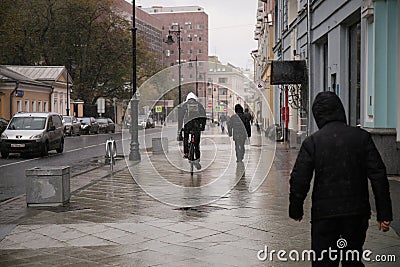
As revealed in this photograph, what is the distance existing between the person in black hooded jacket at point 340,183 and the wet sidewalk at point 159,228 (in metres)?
1.84

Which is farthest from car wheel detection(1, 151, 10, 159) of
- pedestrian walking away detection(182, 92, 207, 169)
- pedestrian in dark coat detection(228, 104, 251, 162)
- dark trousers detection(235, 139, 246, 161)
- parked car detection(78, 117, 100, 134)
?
parked car detection(78, 117, 100, 134)

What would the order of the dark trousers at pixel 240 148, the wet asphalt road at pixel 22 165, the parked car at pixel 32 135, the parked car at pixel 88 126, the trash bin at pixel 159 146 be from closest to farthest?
the wet asphalt road at pixel 22 165 < the dark trousers at pixel 240 148 < the parked car at pixel 32 135 < the trash bin at pixel 159 146 < the parked car at pixel 88 126

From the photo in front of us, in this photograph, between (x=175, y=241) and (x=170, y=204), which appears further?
(x=170, y=204)

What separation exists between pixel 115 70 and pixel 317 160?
65018 mm

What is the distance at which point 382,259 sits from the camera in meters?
6.97

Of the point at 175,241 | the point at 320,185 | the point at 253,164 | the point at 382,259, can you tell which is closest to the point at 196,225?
the point at 175,241

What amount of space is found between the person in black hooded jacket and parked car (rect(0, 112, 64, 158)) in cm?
2151

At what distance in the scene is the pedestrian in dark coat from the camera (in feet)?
63.8

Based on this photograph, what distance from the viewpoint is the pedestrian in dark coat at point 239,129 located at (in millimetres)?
19453

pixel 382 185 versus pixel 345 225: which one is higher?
pixel 382 185

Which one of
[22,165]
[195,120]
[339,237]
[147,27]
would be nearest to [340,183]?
[339,237]

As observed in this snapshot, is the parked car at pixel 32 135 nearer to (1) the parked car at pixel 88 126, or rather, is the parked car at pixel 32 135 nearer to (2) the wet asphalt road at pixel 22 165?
(2) the wet asphalt road at pixel 22 165

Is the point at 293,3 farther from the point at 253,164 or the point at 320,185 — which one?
the point at 320,185

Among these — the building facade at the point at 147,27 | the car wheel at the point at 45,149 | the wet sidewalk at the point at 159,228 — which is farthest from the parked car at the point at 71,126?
the wet sidewalk at the point at 159,228
